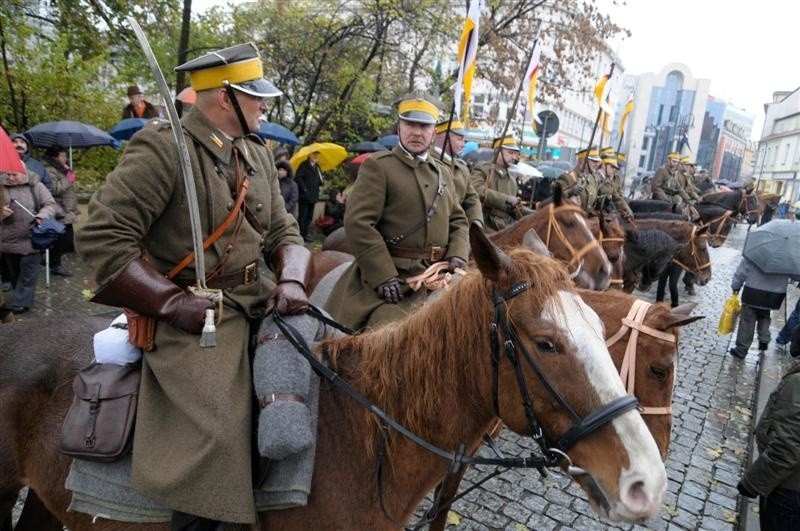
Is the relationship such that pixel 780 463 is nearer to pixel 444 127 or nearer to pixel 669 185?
pixel 444 127

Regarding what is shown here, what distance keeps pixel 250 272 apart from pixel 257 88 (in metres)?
0.84

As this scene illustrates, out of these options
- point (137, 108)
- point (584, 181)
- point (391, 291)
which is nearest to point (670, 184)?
point (584, 181)

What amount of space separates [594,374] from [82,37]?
14163mm

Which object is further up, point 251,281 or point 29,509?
point 251,281

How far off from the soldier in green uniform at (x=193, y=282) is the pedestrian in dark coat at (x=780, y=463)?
3381 mm

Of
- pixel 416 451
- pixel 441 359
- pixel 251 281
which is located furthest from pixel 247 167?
pixel 416 451

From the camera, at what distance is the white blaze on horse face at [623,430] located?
170cm

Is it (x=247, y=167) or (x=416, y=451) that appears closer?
(x=416, y=451)

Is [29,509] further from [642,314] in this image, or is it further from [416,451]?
[642,314]

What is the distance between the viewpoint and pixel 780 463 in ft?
Answer: 11.8

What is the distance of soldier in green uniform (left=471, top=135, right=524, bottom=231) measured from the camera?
314 inches

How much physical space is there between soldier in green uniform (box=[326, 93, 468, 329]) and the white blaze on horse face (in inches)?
86.7

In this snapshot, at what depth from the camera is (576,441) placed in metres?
1.81

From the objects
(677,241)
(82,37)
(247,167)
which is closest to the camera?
(247,167)
